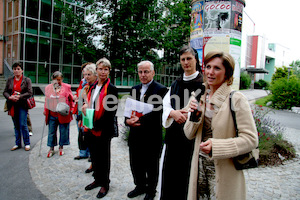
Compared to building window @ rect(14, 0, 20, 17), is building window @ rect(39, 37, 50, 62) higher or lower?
lower

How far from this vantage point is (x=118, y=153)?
5492 mm

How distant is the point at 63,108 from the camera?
15.8 feet

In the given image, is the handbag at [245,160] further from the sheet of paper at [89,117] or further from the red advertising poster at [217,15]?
the red advertising poster at [217,15]

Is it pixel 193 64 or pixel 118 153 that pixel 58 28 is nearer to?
pixel 118 153

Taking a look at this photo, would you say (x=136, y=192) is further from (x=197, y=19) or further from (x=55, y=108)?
(x=197, y=19)

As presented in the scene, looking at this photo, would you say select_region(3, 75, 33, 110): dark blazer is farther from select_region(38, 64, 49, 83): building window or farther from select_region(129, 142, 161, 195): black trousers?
select_region(38, 64, 49, 83): building window

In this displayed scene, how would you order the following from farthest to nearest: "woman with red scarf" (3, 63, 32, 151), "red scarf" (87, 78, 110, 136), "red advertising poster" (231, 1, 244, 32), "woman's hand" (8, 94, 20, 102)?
"woman with red scarf" (3, 63, 32, 151)
"woman's hand" (8, 94, 20, 102)
"red advertising poster" (231, 1, 244, 32)
"red scarf" (87, 78, 110, 136)

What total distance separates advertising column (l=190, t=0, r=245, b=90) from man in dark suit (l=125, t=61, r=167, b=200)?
185cm

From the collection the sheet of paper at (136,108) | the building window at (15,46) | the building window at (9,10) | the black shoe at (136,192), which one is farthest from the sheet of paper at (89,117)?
the building window at (9,10)

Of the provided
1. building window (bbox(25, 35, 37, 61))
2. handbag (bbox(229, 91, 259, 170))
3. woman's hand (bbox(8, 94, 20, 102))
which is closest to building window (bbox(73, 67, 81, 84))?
building window (bbox(25, 35, 37, 61))

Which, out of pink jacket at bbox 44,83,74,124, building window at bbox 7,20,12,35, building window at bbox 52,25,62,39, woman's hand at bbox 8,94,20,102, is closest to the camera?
pink jacket at bbox 44,83,74,124

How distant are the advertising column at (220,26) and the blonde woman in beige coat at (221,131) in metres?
2.87

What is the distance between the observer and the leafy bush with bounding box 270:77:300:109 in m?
16.0

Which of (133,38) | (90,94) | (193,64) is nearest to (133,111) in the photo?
(90,94)
